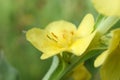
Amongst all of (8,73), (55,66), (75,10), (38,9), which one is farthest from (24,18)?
(55,66)

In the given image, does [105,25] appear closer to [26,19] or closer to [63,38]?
[63,38]

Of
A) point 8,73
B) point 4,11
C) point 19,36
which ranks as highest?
point 8,73

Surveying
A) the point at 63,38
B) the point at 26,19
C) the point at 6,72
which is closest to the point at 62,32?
the point at 63,38

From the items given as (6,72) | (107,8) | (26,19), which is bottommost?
(26,19)

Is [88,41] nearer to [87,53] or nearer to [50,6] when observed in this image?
[87,53]

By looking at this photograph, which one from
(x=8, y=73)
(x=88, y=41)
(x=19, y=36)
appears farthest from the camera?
(x=19, y=36)

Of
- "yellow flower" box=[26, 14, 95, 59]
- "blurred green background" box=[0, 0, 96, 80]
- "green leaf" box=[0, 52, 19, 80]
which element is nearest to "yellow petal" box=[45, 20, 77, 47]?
"yellow flower" box=[26, 14, 95, 59]
